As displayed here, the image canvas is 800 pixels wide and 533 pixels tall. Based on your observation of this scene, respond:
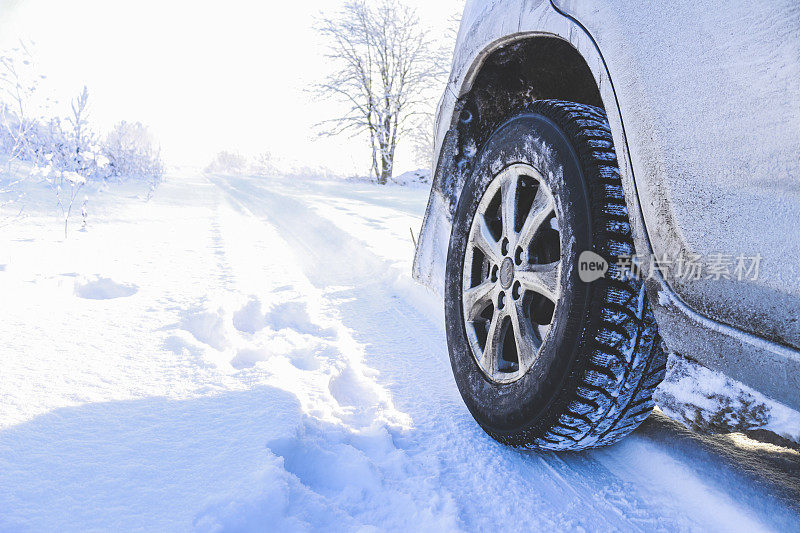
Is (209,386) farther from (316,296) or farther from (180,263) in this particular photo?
(180,263)

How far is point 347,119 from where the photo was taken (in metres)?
22.1

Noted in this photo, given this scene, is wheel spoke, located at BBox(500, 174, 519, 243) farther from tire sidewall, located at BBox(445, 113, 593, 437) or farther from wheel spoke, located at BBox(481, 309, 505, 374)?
wheel spoke, located at BBox(481, 309, 505, 374)

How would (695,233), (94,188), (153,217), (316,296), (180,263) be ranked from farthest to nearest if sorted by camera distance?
1. (94,188)
2. (153,217)
3. (180,263)
4. (316,296)
5. (695,233)

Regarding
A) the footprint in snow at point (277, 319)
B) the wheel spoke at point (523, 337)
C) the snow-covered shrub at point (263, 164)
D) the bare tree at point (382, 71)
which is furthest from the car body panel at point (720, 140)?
the snow-covered shrub at point (263, 164)

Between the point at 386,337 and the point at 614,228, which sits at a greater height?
the point at 614,228

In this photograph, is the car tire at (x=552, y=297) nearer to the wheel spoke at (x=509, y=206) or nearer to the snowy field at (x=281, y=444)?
the wheel spoke at (x=509, y=206)

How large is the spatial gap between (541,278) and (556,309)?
111 mm

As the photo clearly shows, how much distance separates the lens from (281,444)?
1.24m

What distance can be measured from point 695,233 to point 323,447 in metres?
1.08

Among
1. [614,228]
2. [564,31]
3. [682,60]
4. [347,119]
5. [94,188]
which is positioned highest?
[347,119]

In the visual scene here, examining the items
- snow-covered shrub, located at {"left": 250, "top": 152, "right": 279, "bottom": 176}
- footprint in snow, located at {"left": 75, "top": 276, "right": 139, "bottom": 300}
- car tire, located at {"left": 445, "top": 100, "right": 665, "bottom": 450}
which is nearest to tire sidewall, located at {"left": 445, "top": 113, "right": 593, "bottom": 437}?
car tire, located at {"left": 445, "top": 100, "right": 665, "bottom": 450}

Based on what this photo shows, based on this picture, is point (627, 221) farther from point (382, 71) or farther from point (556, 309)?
point (382, 71)

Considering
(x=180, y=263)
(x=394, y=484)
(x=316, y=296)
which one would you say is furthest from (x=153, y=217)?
(x=394, y=484)

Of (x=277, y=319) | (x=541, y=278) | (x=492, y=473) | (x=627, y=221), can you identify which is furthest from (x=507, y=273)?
(x=277, y=319)
